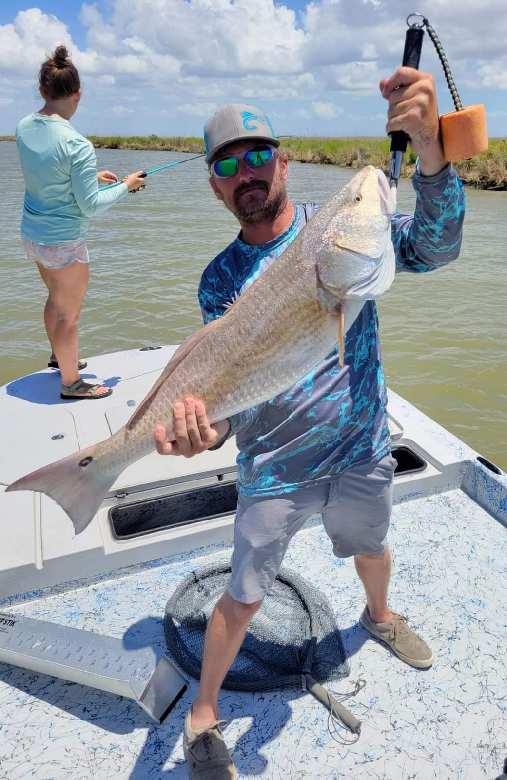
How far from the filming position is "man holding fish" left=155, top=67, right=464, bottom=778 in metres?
2.14

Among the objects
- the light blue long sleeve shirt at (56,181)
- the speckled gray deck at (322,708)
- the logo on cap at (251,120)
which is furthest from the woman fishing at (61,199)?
the logo on cap at (251,120)

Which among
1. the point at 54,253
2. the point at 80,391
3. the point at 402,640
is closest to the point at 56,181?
the point at 54,253

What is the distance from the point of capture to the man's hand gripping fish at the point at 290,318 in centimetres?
190

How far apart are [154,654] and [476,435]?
4.97m

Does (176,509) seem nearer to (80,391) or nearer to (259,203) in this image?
(80,391)

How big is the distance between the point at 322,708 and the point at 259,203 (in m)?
2.12

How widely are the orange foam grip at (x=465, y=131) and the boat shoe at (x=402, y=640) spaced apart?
2054 millimetres

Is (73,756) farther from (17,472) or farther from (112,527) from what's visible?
(17,472)

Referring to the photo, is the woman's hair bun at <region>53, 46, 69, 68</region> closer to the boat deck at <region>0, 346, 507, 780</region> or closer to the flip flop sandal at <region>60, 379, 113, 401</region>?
the flip flop sandal at <region>60, 379, 113, 401</region>

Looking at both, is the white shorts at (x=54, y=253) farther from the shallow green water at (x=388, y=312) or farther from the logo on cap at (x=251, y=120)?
the shallow green water at (x=388, y=312)

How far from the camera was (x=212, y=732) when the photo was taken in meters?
2.21

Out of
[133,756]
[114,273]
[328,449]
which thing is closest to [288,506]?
[328,449]

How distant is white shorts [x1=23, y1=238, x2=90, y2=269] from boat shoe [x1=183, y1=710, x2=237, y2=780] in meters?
3.41

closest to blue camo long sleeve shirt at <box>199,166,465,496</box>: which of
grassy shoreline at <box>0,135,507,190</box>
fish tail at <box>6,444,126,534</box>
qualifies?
fish tail at <box>6,444,126,534</box>
